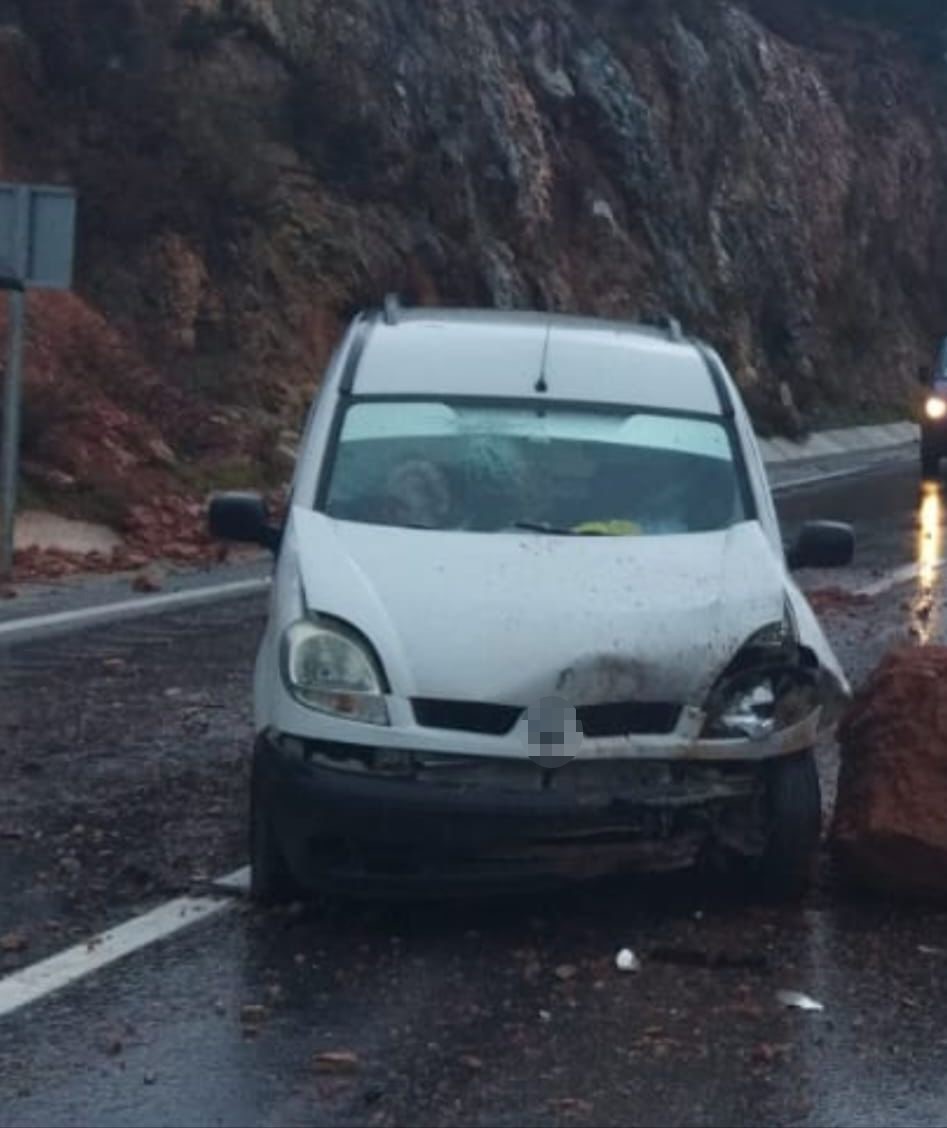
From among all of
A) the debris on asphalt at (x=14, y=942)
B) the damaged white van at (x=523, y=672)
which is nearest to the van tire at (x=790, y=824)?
the damaged white van at (x=523, y=672)

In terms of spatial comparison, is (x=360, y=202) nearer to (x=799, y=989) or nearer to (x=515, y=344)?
(x=515, y=344)

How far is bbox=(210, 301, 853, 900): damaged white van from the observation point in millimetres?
8172

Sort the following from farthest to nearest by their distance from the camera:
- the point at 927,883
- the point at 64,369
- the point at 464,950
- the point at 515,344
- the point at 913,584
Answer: the point at 64,369
the point at 913,584
the point at 515,344
the point at 927,883
the point at 464,950

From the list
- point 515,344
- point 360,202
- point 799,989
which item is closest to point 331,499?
point 515,344

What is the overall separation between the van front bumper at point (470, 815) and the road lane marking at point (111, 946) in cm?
47

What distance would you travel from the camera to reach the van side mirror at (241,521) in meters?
9.90

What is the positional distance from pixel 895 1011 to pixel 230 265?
22010 millimetres

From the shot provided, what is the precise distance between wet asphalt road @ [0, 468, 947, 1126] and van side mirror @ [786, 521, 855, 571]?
1352 mm

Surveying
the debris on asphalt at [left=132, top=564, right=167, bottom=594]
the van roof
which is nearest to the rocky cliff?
the debris on asphalt at [left=132, top=564, right=167, bottom=594]

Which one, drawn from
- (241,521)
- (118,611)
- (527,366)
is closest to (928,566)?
(118,611)

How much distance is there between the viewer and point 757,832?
28.5 feet

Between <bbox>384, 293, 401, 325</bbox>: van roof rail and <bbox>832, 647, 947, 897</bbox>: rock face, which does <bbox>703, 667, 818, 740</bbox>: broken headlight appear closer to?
<bbox>832, 647, 947, 897</bbox>: rock face

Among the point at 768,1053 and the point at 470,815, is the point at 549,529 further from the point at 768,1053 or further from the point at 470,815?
the point at 768,1053

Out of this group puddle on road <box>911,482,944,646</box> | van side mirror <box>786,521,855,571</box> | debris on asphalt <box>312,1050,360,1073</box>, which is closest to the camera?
debris on asphalt <box>312,1050,360,1073</box>
